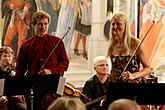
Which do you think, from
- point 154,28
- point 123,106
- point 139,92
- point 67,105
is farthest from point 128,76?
point 154,28

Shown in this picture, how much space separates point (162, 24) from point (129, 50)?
505 centimetres

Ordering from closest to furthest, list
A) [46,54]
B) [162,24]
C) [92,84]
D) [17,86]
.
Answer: [17,86] < [46,54] < [92,84] < [162,24]

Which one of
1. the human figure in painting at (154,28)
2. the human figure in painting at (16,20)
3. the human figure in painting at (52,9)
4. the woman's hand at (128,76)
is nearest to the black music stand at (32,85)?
the woman's hand at (128,76)

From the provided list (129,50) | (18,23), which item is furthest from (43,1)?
(129,50)

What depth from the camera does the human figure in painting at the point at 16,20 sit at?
10000 millimetres

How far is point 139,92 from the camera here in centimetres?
412

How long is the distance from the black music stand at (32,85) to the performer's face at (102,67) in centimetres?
118

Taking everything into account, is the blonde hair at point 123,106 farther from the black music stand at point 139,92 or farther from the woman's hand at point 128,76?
the woman's hand at point 128,76

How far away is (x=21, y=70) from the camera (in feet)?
17.6

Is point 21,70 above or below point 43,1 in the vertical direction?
below

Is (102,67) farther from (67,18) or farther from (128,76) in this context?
(67,18)

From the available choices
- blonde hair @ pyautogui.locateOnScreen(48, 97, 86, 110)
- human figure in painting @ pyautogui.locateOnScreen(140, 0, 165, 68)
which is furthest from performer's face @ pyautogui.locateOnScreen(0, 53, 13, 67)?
human figure in painting @ pyautogui.locateOnScreen(140, 0, 165, 68)

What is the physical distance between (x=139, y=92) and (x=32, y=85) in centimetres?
118

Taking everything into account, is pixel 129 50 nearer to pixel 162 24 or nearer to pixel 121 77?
pixel 121 77
